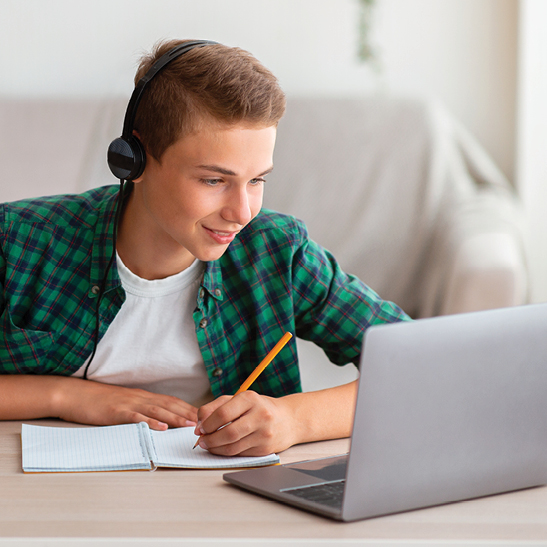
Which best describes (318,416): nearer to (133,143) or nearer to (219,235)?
(219,235)

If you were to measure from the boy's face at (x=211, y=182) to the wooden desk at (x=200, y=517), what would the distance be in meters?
0.36

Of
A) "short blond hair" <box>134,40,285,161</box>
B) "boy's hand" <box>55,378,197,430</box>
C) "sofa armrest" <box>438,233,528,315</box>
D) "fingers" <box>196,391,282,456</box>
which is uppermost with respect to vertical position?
"short blond hair" <box>134,40,285,161</box>

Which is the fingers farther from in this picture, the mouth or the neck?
the neck

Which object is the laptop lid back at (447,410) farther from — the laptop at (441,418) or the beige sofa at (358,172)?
the beige sofa at (358,172)

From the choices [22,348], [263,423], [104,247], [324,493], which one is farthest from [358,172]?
[324,493]

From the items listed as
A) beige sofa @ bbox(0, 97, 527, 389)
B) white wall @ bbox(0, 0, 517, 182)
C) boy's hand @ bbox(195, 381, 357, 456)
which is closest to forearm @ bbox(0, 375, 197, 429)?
boy's hand @ bbox(195, 381, 357, 456)

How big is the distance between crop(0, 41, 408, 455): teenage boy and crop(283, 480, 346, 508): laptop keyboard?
0.73 feet

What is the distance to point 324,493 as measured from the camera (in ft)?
1.89

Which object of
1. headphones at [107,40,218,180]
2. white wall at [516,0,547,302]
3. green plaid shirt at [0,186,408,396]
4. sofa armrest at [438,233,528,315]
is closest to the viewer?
headphones at [107,40,218,180]

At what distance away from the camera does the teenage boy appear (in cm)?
87

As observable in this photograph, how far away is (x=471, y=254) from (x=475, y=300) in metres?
0.12

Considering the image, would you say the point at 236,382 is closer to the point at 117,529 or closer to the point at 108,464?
the point at 108,464

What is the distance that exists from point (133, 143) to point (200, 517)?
0.55 metres

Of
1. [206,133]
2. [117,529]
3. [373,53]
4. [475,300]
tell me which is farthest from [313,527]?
[373,53]
